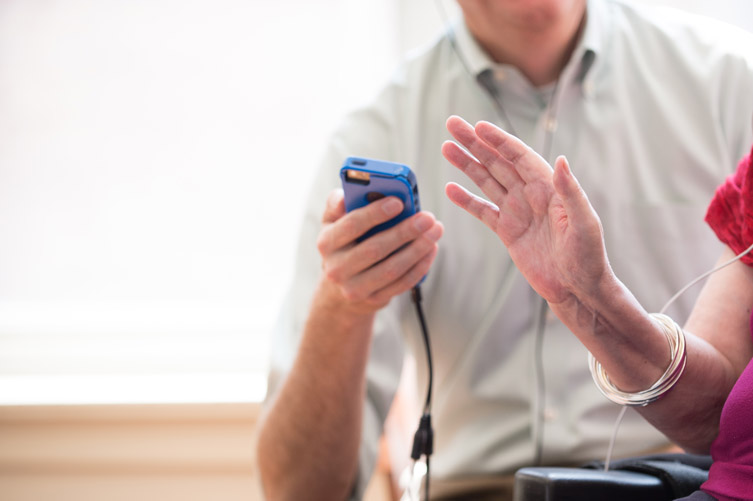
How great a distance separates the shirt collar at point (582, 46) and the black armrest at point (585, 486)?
0.65 meters

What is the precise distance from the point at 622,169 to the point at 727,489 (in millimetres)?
589

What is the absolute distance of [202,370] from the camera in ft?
5.69

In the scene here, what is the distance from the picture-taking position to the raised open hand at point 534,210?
58 centimetres

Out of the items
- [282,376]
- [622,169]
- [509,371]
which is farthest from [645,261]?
[282,376]

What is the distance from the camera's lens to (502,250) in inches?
43.9

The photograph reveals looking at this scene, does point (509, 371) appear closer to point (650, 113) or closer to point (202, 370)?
point (650, 113)

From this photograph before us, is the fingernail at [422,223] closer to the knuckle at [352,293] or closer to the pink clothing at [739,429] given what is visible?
the knuckle at [352,293]

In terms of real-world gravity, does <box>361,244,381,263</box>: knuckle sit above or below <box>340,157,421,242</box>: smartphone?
below

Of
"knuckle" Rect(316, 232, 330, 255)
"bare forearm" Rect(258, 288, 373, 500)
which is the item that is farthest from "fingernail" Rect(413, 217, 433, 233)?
"bare forearm" Rect(258, 288, 373, 500)

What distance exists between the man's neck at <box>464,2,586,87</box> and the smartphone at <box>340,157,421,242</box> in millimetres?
435

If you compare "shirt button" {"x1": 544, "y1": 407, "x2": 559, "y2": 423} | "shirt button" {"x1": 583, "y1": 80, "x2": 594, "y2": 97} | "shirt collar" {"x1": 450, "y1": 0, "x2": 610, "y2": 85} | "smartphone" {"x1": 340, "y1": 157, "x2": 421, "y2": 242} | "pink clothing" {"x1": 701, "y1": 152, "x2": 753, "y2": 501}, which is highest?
"shirt collar" {"x1": 450, "y1": 0, "x2": 610, "y2": 85}

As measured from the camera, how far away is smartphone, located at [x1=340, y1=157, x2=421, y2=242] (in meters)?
0.77

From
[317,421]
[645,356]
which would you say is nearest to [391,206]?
[645,356]

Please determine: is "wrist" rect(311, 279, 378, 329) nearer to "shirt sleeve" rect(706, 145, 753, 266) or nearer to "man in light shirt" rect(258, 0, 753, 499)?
"man in light shirt" rect(258, 0, 753, 499)
